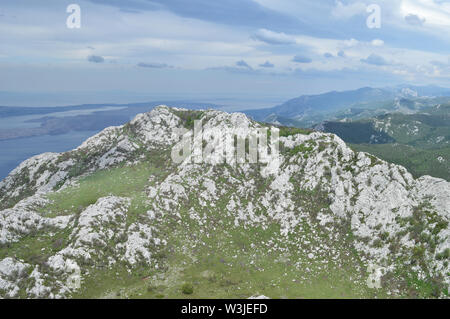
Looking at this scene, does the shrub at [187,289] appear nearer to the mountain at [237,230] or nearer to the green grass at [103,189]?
the mountain at [237,230]

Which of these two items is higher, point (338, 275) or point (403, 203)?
point (403, 203)

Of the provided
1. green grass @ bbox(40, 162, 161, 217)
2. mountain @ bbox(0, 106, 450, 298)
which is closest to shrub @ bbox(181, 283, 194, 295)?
mountain @ bbox(0, 106, 450, 298)

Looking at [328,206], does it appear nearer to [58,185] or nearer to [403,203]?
[403,203]

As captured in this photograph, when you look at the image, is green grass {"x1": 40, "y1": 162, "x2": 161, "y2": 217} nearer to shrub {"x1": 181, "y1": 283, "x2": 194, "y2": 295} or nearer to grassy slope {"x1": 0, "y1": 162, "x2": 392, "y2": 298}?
grassy slope {"x1": 0, "y1": 162, "x2": 392, "y2": 298}

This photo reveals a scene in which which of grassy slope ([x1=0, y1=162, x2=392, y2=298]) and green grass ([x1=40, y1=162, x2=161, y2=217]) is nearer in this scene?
grassy slope ([x1=0, y1=162, x2=392, y2=298])

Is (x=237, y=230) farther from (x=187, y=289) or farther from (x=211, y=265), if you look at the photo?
(x=187, y=289)

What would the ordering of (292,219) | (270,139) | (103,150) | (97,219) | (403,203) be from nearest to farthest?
(97,219) < (403,203) < (292,219) < (270,139) < (103,150)

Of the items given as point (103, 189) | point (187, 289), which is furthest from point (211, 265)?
point (103, 189)

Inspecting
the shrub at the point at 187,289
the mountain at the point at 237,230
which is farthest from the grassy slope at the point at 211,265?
the shrub at the point at 187,289

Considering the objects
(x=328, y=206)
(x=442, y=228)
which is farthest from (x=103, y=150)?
(x=442, y=228)
